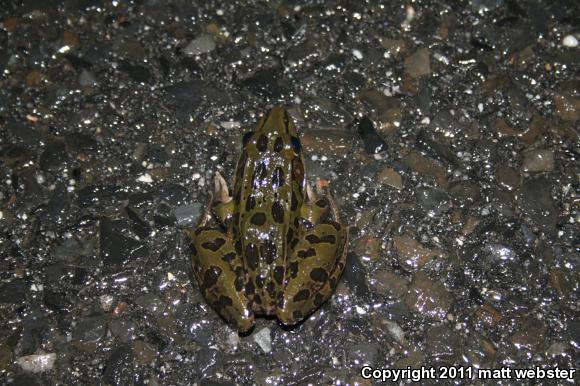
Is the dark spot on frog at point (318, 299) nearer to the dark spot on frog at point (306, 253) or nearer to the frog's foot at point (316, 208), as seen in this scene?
the dark spot on frog at point (306, 253)

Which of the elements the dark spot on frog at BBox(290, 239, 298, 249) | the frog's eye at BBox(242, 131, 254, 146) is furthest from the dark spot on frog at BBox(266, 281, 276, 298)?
the frog's eye at BBox(242, 131, 254, 146)

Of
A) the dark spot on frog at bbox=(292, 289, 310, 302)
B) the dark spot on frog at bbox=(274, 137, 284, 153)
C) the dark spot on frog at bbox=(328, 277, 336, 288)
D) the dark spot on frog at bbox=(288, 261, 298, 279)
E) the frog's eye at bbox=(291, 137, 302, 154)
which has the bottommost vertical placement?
the dark spot on frog at bbox=(328, 277, 336, 288)

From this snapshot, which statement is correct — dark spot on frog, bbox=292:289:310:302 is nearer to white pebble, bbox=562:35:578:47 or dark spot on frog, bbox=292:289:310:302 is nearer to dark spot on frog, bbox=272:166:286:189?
dark spot on frog, bbox=272:166:286:189

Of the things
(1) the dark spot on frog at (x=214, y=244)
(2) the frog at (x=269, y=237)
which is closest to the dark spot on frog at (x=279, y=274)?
(2) the frog at (x=269, y=237)

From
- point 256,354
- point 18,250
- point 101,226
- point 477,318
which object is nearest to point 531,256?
point 477,318

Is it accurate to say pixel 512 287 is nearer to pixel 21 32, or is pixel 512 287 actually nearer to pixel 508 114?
pixel 508 114

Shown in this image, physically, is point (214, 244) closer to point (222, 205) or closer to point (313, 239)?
point (222, 205)

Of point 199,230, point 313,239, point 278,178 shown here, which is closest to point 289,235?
point 313,239
